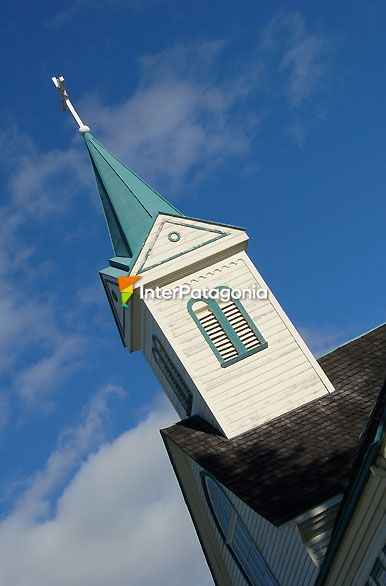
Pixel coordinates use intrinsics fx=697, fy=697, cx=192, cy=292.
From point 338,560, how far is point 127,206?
13.6 m

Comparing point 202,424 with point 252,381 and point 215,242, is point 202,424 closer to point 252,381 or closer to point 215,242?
point 252,381

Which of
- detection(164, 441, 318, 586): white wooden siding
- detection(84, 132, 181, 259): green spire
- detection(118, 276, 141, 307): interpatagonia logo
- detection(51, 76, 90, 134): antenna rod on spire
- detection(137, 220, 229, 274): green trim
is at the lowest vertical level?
detection(164, 441, 318, 586): white wooden siding

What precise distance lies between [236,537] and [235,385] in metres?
3.85

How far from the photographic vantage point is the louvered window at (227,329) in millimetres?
18734

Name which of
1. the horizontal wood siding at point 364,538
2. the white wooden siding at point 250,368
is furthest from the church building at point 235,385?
the horizontal wood siding at point 364,538

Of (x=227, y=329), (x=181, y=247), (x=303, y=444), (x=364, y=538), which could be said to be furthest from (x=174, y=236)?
(x=364, y=538)

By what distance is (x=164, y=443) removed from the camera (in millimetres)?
18438

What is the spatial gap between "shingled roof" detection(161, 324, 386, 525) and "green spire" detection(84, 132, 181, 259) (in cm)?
567

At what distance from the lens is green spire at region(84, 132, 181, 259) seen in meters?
20.6

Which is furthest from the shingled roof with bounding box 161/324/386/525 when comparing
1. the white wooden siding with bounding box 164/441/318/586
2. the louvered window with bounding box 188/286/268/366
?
the louvered window with bounding box 188/286/268/366

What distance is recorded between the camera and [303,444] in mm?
15625

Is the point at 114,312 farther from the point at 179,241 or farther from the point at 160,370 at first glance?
the point at 179,241

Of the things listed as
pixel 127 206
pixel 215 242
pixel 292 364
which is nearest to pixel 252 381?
pixel 292 364

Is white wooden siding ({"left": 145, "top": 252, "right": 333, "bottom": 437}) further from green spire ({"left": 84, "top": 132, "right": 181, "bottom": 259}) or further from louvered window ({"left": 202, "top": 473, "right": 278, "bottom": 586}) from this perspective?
green spire ({"left": 84, "top": 132, "right": 181, "bottom": 259})
